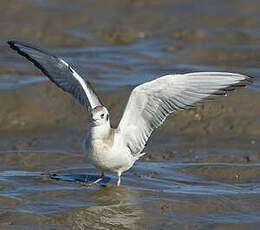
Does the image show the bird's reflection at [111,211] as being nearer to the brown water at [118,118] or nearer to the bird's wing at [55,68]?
the brown water at [118,118]

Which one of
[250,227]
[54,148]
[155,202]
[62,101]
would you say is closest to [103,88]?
[62,101]

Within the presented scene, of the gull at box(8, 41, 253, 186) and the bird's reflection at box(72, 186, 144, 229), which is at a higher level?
the gull at box(8, 41, 253, 186)

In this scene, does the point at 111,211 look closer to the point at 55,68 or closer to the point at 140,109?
the point at 140,109

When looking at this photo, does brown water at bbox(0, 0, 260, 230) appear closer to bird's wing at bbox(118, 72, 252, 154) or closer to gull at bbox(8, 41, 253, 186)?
gull at bbox(8, 41, 253, 186)

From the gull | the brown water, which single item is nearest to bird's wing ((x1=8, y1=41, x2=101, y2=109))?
the gull

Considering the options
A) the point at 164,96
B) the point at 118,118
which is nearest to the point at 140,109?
the point at 164,96

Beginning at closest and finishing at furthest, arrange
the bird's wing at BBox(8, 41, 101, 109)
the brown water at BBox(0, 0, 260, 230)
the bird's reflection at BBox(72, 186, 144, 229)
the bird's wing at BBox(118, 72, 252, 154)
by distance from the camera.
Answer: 1. the bird's reflection at BBox(72, 186, 144, 229)
2. the brown water at BBox(0, 0, 260, 230)
3. the bird's wing at BBox(118, 72, 252, 154)
4. the bird's wing at BBox(8, 41, 101, 109)

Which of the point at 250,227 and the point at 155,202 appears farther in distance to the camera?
the point at 155,202

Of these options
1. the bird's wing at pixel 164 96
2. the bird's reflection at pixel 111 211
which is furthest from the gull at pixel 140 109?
the bird's reflection at pixel 111 211

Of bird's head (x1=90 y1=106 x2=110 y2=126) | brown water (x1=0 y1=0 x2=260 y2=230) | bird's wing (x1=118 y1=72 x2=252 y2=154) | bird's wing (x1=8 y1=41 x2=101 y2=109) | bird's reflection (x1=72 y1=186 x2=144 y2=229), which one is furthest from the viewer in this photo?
bird's wing (x1=8 y1=41 x2=101 y2=109)

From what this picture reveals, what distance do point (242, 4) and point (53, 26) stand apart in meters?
4.11

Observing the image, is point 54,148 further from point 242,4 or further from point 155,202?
point 242,4

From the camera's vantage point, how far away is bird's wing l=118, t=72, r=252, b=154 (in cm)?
778

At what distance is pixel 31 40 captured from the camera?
47.6ft
